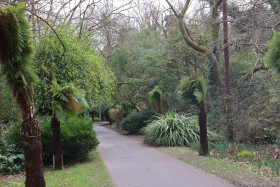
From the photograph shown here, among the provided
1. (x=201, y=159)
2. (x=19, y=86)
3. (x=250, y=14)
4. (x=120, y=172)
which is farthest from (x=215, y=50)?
(x=19, y=86)

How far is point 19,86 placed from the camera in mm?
4660

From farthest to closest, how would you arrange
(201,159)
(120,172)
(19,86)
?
(201,159) → (120,172) → (19,86)

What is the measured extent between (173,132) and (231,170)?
5884 millimetres

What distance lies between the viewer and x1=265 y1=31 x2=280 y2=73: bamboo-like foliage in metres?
6.22

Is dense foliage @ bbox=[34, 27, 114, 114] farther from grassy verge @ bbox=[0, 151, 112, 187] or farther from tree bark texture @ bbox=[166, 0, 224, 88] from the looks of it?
tree bark texture @ bbox=[166, 0, 224, 88]

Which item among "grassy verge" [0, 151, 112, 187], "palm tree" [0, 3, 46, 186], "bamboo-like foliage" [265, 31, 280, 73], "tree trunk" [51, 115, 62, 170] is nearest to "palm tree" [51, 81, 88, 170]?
"tree trunk" [51, 115, 62, 170]

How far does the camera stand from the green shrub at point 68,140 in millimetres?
10245

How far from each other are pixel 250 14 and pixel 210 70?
480cm

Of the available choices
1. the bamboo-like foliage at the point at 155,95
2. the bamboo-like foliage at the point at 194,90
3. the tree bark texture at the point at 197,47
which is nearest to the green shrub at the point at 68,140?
the bamboo-like foliage at the point at 194,90

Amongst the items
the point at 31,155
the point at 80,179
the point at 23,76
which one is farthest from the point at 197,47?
the point at 31,155

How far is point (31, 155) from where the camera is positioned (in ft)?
15.6

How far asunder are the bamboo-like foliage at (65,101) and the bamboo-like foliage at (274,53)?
5241 millimetres

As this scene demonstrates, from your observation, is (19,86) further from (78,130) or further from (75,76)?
(78,130)

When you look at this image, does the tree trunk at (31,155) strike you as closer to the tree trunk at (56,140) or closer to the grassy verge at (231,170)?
the tree trunk at (56,140)
